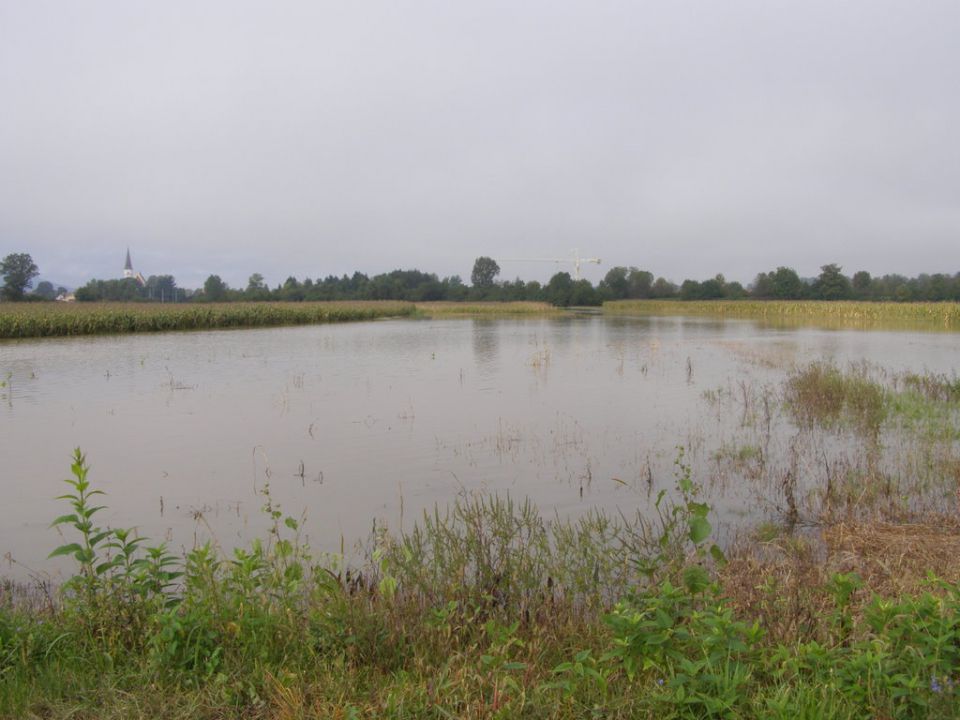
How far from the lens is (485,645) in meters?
3.58

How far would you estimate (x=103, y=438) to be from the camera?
10.3 meters

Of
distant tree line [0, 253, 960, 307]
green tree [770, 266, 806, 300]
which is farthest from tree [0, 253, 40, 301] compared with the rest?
green tree [770, 266, 806, 300]

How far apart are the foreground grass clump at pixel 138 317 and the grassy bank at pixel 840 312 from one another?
35829 mm

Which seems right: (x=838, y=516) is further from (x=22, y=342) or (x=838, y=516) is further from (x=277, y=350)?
(x=22, y=342)

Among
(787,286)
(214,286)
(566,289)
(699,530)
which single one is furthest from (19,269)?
(787,286)

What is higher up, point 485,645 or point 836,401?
point 836,401

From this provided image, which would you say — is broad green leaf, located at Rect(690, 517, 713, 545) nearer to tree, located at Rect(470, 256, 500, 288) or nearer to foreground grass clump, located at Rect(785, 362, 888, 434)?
foreground grass clump, located at Rect(785, 362, 888, 434)

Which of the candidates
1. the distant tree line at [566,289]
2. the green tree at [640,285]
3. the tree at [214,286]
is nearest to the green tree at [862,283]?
the distant tree line at [566,289]

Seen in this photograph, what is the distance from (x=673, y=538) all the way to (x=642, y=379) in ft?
38.5

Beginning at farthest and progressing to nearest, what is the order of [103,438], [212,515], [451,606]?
[103,438] → [212,515] → [451,606]

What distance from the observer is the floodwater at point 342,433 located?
693 cm

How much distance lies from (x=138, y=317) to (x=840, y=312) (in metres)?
52.5

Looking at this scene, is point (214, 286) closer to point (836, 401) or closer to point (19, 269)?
point (19, 269)

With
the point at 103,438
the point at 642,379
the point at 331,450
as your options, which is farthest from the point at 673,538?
the point at 642,379
